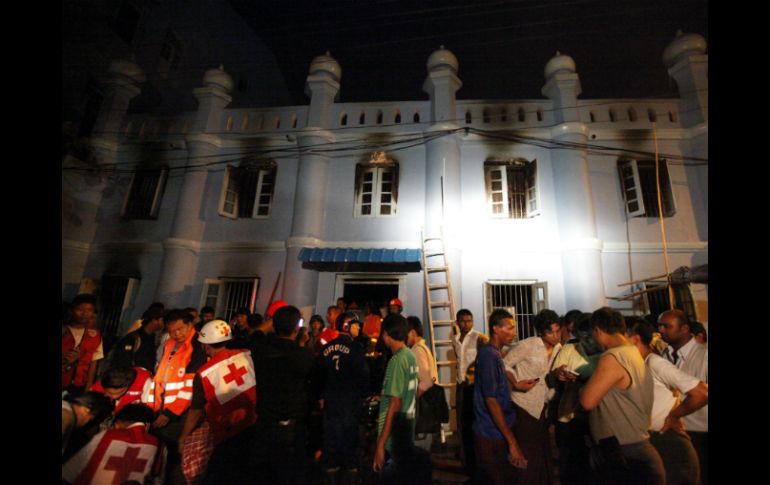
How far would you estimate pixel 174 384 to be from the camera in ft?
12.2

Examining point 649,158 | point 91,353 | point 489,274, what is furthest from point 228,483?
point 649,158

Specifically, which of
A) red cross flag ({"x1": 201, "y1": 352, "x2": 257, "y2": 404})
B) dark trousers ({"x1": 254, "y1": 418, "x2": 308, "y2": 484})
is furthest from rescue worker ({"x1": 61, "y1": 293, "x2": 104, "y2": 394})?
dark trousers ({"x1": 254, "y1": 418, "x2": 308, "y2": 484})

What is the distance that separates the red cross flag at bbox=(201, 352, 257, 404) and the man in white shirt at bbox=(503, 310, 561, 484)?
2.68m

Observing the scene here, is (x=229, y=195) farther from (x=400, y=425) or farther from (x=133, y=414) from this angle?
(x=400, y=425)

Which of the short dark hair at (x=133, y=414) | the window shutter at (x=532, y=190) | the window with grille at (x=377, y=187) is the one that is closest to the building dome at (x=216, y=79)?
the window with grille at (x=377, y=187)

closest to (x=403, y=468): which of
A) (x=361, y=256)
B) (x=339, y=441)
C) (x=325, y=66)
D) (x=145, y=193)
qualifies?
(x=339, y=441)

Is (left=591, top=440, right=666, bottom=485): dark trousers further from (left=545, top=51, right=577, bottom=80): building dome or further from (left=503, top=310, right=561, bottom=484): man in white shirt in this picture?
(left=545, top=51, right=577, bottom=80): building dome

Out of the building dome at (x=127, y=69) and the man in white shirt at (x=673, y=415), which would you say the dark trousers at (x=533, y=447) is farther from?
the building dome at (x=127, y=69)

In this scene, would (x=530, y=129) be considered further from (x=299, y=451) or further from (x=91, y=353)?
(x=91, y=353)

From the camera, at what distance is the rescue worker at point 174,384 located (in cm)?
360

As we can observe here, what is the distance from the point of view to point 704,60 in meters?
9.20

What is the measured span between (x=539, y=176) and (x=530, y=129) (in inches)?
57.6

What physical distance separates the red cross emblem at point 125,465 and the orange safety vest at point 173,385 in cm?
134

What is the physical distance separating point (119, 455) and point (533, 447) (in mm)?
3504
